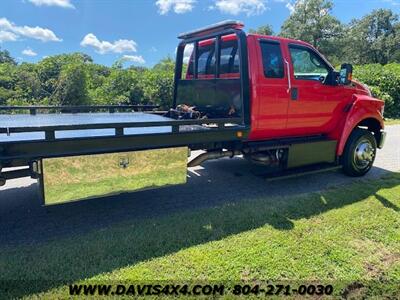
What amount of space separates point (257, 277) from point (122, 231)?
1619 millimetres

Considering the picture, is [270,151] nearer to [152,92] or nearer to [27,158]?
[27,158]

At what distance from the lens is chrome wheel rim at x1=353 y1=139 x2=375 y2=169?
6.34 m

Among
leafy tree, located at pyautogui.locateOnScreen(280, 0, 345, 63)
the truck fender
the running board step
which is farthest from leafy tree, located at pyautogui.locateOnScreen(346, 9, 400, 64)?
the running board step

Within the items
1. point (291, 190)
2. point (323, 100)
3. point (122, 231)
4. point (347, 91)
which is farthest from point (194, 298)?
point (347, 91)

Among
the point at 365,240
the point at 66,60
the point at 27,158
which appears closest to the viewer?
the point at 27,158

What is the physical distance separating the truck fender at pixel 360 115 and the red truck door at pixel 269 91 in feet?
4.51

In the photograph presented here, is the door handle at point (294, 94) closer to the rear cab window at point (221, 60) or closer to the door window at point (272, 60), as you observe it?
the door window at point (272, 60)

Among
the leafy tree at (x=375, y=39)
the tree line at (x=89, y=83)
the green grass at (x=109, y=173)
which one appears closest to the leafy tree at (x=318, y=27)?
the leafy tree at (x=375, y=39)

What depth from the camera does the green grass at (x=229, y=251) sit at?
3244mm

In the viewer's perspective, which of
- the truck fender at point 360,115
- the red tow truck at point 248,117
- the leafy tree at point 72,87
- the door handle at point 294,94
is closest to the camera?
the red tow truck at point 248,117

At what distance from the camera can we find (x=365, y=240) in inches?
159

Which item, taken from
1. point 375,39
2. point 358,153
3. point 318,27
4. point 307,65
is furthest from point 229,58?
point 375,39

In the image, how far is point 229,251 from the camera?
3.70 metres

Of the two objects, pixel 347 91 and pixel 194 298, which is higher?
pixel 347 91
